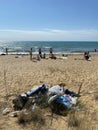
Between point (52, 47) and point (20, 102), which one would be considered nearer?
point (20, 102)

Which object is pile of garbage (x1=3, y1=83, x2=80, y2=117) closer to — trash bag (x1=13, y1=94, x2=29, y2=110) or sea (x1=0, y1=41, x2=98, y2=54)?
trash bag (x1=13, y1=94, x2=29, y2=110)

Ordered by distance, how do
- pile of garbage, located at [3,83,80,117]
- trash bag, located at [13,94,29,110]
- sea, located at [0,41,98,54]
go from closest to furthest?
pile of garbage, located at [3,83,80,117] < trash bag, located at [13,94,29,110] < sea, located at [0,41,98,54]

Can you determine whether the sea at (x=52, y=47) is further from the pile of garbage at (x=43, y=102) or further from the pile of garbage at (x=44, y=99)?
the pile of garbage at (x=43, y=102)

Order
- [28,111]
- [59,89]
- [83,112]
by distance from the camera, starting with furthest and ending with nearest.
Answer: [59,89], [83,112], [28,111]

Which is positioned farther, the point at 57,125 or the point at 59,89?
the point at 59,89

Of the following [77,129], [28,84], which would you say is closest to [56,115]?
[77,129]

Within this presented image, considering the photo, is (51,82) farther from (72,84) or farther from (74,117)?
(74,117)

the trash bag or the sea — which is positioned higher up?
the trash bag

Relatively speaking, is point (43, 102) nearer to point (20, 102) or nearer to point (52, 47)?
point (20, 102)

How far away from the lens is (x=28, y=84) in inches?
395

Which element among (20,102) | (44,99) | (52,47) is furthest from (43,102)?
(52,47)

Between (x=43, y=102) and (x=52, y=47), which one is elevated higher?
(x=43, y=102)

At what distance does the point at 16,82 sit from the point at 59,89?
3.46 metres

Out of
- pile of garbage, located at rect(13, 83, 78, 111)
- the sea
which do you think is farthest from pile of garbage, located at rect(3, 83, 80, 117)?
the sea
